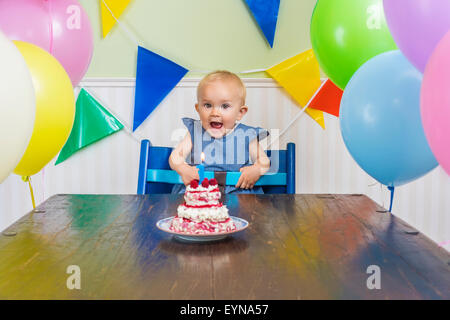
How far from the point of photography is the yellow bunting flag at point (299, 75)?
2.71 m

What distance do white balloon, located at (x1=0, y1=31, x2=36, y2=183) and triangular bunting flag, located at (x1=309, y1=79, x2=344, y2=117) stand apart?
1.70 m

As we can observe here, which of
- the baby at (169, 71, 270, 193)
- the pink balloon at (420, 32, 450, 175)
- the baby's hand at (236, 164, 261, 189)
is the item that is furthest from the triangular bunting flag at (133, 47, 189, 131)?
the pink balloon at (420, 32, 450, 175)

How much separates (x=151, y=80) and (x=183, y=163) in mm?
595

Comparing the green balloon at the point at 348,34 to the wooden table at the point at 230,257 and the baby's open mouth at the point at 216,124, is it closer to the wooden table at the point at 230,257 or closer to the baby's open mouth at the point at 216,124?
the wooden table at the point at 230,257

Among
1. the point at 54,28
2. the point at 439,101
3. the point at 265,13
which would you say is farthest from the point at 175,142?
the point at 439,101

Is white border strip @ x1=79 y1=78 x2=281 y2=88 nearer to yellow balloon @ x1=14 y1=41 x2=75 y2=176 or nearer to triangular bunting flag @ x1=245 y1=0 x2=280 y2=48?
triangular bunting flag @ x1=245 y1=0 x2=280 y2=48

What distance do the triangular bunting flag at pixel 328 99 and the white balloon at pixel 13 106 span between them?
5.57 ft

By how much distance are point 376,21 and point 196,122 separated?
1004mm

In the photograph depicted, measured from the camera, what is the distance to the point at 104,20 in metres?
2.66

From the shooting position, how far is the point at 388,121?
144 cm

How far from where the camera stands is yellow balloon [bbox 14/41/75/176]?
5.07 feet

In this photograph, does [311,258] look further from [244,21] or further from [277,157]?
[244,21]
